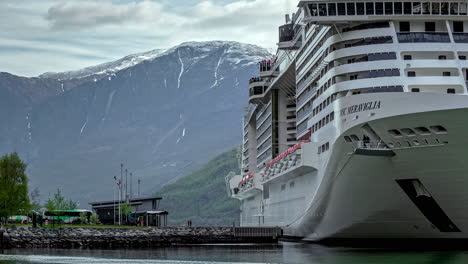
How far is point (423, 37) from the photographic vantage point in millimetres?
48125

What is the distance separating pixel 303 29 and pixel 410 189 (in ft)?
73.7

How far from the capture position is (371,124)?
145 ft

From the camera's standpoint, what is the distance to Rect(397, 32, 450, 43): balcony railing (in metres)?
47.9

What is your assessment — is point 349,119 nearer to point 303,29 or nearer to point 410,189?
point 410,189

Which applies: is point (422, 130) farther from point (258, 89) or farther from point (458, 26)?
point (258, 89)

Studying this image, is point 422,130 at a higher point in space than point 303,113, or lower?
lower

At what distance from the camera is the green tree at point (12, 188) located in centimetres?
8556

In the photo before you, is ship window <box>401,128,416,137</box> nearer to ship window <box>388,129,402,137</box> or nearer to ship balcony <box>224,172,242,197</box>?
ship window <box>388,129,402,137</box>

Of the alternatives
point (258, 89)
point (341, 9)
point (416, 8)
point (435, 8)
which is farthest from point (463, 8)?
point (258, 89)

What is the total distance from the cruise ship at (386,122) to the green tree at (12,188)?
35553mm

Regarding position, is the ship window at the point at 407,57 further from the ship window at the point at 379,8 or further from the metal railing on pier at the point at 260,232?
the metal railing on pier at the point at 260,232

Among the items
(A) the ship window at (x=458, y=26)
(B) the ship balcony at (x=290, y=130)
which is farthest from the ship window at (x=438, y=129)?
(B) the ship balcony at (x=290, y=130)

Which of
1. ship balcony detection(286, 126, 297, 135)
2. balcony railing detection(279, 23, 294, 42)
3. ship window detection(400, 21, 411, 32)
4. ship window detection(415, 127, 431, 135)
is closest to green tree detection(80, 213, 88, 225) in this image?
ship balcony detection(286, 126, 297, 135)

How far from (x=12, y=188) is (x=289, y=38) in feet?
103
